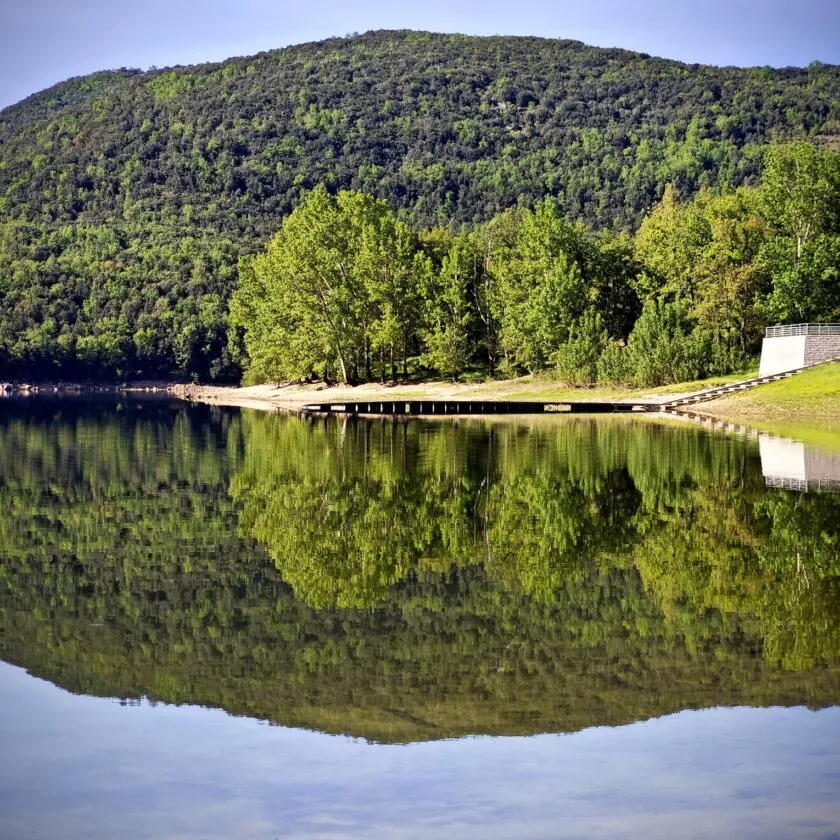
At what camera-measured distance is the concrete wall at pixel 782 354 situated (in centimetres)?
7631

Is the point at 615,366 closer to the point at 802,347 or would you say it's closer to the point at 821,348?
the point at 802,347

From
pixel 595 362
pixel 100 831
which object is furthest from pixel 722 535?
Answer: pixel 595 362

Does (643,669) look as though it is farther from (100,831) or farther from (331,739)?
(100,831)

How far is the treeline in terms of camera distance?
8712 centimetres

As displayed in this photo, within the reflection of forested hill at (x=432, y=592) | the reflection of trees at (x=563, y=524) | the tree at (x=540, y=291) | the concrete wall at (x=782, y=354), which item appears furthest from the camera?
the tree at (x=540, y=291)

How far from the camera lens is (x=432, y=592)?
68.3 feet

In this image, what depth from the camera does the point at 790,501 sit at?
30688mm

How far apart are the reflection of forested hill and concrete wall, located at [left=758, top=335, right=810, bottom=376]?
3793 cm

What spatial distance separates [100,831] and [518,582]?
11.0 meters

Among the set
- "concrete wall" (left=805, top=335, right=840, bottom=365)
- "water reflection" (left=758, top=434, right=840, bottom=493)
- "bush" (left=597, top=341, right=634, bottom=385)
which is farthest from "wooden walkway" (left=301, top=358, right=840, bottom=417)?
"water reflection" (left=758, top=434, right=840, bottom=493)

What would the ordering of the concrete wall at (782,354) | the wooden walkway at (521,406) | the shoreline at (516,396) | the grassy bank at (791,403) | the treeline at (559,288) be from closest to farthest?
the grassy bank at (791,403), the shoreline at (516,396), the wooden walkway at (521,406), the concrete wall at (782,354), the treeline at (559,288)

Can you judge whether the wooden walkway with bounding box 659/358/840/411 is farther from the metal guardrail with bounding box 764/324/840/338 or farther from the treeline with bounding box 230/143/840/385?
the treeline with bounding box 230/143/840/385

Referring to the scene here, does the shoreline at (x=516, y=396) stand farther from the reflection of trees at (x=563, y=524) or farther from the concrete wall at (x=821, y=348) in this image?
the reflection of trees at (x=563, y=524)

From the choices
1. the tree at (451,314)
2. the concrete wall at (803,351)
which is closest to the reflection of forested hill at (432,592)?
the concrete wall at (803,351)
